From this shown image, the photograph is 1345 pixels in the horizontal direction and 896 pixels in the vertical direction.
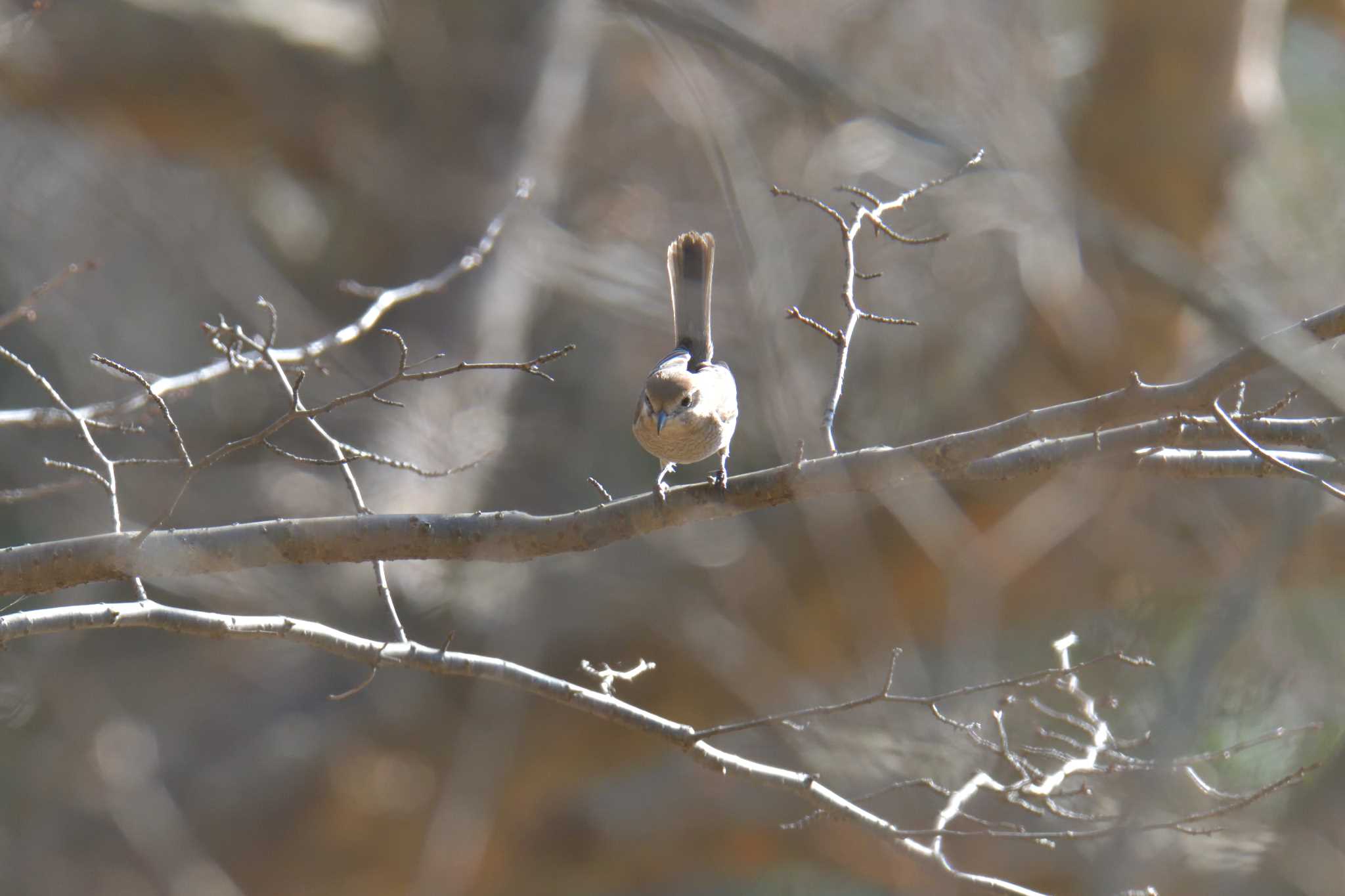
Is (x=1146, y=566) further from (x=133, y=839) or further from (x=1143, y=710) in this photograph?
(x=133, y=839)

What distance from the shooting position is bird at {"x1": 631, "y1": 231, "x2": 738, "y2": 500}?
3830 millimetres

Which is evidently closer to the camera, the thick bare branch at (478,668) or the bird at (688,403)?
the thick bare branch at (478,668)

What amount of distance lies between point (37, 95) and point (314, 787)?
4613mm

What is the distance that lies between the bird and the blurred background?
1824 millimetres

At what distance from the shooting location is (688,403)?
3.86 m

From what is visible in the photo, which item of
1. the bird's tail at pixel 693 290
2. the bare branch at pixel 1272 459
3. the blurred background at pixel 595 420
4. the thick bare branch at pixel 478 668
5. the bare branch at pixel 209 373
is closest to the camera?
the bare branch at pixel 1272 459

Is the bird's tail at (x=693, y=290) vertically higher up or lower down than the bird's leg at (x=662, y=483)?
higher up

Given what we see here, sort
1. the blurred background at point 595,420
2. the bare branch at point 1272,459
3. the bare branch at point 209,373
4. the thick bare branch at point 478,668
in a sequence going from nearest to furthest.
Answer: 1. the bare branch at point 1272,459
2. the thick bare branch at point 478,668
3. the bare branch at point 209,373
4. the blurred background at point 595,420

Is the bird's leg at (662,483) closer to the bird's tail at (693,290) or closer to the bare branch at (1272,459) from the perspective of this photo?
the bird's tail at (693,290)

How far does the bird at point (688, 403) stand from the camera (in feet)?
12.6

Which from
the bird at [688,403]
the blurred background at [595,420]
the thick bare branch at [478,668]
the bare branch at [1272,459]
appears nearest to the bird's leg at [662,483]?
the bird at [688,403]

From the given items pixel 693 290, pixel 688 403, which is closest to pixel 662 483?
pixel 688 403

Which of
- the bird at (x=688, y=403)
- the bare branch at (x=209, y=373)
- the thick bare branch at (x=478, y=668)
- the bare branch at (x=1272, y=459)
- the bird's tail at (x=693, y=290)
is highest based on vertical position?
the bird's tail at (x=693, y=290)

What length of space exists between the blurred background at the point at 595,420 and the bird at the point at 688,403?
5.99 feet
